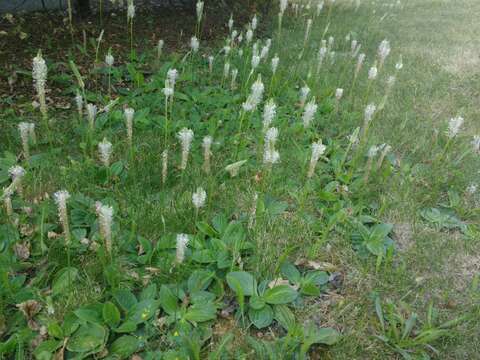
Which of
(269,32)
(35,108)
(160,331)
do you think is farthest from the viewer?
(269,32)

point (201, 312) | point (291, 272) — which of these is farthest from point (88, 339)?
point (291, 272)

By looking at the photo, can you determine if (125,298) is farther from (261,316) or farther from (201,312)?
(261,316)

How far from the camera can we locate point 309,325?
206 centimetres

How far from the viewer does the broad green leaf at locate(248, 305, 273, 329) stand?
2122mm

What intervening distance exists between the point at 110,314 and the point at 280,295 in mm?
843

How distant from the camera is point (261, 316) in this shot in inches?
84.7

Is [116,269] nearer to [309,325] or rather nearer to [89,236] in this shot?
[89,236]

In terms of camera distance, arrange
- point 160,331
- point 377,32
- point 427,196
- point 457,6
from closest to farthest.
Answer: point 160,331 < point 427,196 < point 377,32 < point 457,6

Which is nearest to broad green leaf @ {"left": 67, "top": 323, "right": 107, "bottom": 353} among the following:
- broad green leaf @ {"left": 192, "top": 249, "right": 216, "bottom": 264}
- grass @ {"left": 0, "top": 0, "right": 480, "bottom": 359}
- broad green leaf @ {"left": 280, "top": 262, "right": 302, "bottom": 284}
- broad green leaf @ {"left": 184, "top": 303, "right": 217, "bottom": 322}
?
grass @ {"left": 0, "top": 0, "right": 480, "bottom": 359}

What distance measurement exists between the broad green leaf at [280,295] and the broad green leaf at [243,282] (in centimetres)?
8

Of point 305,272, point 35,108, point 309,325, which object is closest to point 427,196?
point 305,272

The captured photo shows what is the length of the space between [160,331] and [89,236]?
79 centimetres

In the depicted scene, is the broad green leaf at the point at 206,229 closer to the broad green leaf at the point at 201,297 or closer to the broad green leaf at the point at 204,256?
the broad green leaf at the point at 204,256

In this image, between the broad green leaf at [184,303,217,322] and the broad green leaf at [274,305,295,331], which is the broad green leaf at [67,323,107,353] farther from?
the broad green leaf at [274,305,295,331]
